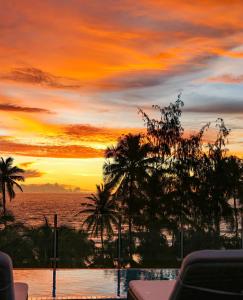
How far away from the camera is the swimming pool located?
791 cm

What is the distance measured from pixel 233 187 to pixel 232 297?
42.9m

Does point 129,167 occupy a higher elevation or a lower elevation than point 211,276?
higher

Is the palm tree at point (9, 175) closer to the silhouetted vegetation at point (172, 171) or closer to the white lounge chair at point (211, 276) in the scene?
the silhouetted vegetation at point (172, 171)

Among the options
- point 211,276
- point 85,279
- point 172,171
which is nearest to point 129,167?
point 172,171

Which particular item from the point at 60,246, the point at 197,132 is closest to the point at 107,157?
the point at 197,132

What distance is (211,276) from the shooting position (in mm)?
2986

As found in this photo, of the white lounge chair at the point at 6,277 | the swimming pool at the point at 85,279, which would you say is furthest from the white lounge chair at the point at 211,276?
the swimming pool at the point at 85,279

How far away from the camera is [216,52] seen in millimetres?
16203

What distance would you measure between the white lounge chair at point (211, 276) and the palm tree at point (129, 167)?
41147 mm

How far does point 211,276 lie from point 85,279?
6.13 m

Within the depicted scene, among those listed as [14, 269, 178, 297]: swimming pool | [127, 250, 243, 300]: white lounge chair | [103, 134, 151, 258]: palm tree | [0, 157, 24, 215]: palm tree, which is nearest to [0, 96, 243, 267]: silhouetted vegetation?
[103, 134, 151, 258]: palm tree

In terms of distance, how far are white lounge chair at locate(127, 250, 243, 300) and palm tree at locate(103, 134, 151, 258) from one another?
41.1 meters

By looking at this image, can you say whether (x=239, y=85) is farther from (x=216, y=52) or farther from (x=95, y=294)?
(x=95, y=294)

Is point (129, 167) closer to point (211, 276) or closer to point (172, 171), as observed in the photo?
point (172, 171)
